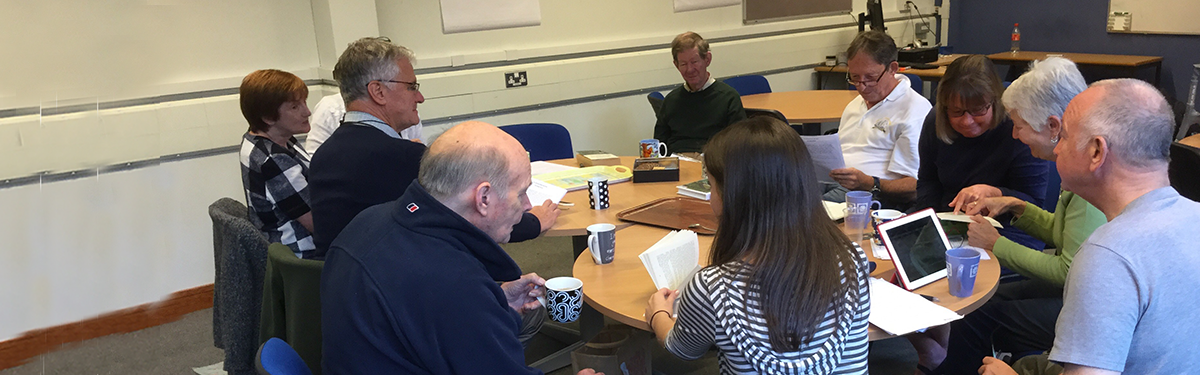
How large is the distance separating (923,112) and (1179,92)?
3.69 m

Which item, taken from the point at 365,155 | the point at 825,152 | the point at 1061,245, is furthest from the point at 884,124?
the point at 365,155

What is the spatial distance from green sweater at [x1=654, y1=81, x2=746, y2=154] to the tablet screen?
2.15 metres

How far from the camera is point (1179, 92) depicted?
221 inches

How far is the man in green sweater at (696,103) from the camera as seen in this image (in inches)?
163

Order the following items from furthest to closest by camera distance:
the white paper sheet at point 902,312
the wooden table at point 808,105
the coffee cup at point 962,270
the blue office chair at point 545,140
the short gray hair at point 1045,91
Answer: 1. the wooden table at point 808,105
2. the blue office chair at point 545,140
3. the short gray hair at point 1045,91
4. the coffee cup at point 962,270
5. the white paper sheet at point 902,312

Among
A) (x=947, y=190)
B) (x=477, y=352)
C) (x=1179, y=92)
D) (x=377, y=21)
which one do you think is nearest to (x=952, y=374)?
(x=947, y=190)

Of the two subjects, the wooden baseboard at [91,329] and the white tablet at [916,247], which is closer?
the wooden baseboard at [91,329]

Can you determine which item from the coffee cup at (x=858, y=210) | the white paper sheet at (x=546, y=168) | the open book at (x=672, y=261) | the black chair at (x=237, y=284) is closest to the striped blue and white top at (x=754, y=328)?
the open book at (x=672, y=261)

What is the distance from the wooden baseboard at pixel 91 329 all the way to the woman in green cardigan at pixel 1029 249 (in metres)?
2.03

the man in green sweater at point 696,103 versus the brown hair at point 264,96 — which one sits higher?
the brown hair at point 264,96

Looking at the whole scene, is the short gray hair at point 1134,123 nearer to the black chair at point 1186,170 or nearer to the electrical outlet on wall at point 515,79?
the black chair at point 1186,170

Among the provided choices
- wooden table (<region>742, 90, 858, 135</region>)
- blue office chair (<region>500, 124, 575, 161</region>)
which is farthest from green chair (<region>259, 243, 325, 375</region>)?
wooden table (<region>742, 90, 858, 135</region>)

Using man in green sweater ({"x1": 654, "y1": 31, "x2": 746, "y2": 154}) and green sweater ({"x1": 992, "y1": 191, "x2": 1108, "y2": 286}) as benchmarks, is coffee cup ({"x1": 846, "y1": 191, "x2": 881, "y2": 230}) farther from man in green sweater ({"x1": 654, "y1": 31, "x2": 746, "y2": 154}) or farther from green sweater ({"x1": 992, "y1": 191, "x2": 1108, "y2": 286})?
man in green sweater ({"x1": 654, "y1": 31, "x2": 746, "y2": 154})

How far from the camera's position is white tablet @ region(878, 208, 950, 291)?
187 cm
